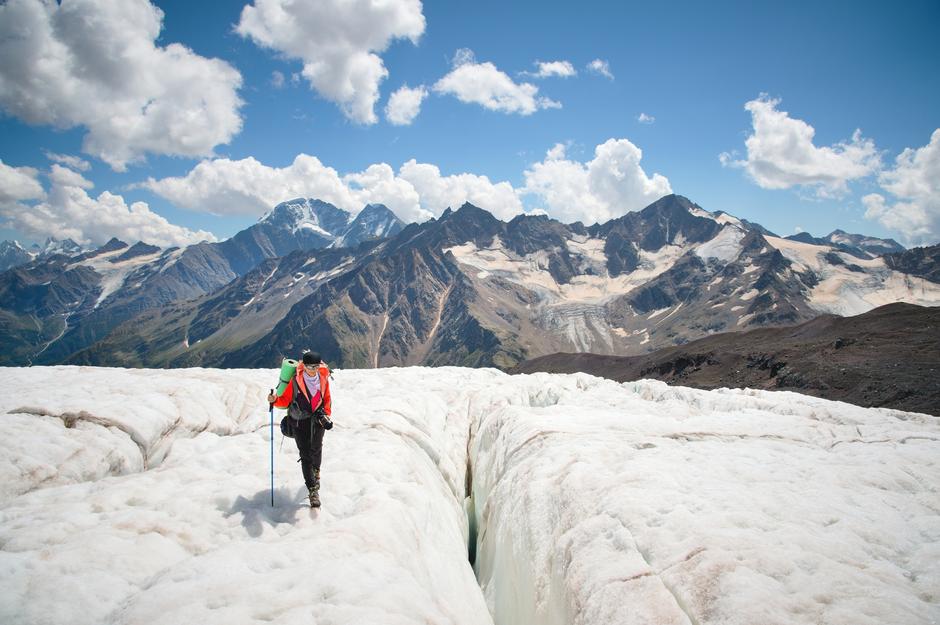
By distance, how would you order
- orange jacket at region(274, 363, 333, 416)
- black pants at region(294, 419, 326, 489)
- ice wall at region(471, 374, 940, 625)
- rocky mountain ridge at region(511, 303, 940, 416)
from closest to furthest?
ice wall at region(471, 374, 940, 625) < black pants at region(294, 419, 326, 489) < orange jacket at region(274, 363, 333, 416) < rocky mountain ridge at region(511, 303, 940, 416)

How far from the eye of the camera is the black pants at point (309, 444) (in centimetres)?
1259

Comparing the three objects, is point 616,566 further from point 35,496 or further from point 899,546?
point 35,496

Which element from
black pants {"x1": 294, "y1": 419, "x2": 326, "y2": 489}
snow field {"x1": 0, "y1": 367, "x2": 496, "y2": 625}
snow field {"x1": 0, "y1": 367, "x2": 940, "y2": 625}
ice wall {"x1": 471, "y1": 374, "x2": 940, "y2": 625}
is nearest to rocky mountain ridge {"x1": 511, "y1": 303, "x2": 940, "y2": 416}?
ice wall {"x1": 471, "y1": 374, "x2": 940, "y2": 625}

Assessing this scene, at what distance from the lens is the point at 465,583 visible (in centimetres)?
1409

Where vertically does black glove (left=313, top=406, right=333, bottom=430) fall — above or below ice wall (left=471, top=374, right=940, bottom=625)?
above

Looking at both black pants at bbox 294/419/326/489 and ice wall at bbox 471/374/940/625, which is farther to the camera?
black pants at bbox 294/419/326/489

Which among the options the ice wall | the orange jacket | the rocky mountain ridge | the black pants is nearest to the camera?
the ice wall

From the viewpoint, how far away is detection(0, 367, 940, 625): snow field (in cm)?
803

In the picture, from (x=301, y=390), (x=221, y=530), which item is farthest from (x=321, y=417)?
(x=221, y=530)

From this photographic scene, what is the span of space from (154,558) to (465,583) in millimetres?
8858

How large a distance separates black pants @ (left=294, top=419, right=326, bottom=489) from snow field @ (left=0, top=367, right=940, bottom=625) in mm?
1192

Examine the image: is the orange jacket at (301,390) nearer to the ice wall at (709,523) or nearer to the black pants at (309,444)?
the black pants at (309,444)

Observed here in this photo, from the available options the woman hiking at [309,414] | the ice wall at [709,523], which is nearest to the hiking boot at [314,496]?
the woman hiking at [309,414]

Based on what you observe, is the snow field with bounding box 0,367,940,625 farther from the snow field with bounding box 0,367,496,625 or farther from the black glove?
the black glove
